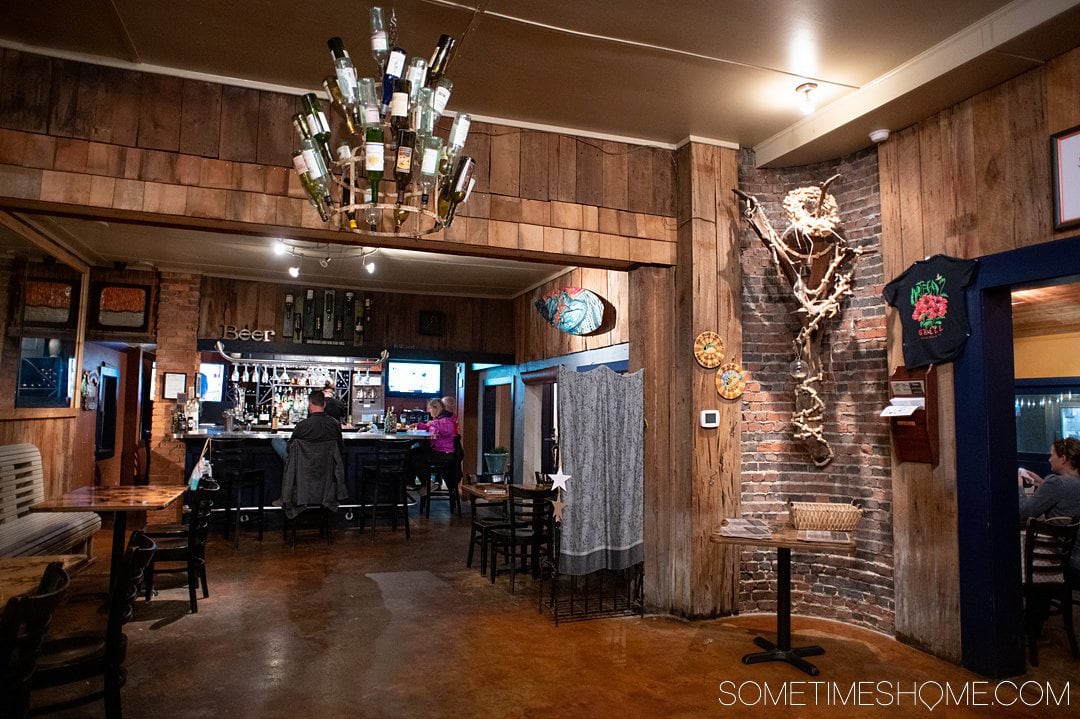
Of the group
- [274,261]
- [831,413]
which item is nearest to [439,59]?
[831,413]

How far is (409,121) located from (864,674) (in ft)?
13.0

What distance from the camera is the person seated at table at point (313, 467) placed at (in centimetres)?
697

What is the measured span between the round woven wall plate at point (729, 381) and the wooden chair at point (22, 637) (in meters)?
4.08

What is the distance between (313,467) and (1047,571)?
6333mm

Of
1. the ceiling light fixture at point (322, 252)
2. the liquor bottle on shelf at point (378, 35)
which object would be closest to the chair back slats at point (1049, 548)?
the liquor bottle on shelf at point (378, 35)

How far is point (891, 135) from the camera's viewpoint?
4.70 meters

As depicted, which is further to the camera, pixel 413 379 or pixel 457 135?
pixel 413 379

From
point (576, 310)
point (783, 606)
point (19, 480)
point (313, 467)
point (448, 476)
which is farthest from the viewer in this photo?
point (448, 476)

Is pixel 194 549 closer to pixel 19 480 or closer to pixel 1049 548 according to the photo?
pixel 19 480

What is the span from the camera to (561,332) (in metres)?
8.84

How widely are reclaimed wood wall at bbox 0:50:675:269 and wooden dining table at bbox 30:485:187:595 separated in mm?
1864

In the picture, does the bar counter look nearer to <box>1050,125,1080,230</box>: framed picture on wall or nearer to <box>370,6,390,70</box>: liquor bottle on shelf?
<box>370,6,390,70</box>: liquor bottle on shelf

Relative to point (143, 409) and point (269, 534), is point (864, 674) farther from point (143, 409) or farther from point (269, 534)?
point (143, 409)

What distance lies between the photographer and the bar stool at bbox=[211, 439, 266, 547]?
7.12 m
